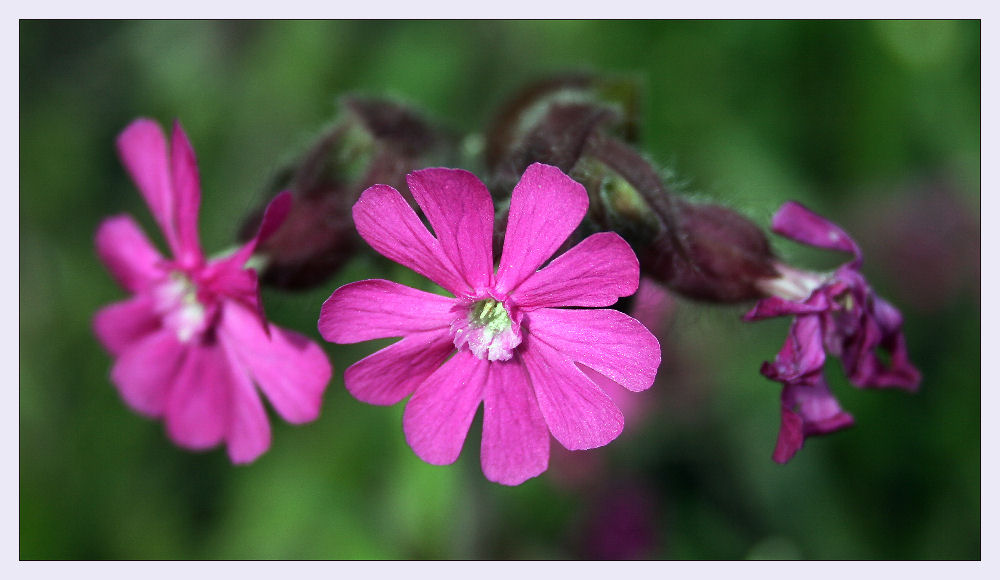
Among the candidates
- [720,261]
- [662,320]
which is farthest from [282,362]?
[662,320]

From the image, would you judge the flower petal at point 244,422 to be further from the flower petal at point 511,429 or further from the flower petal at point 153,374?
the flower petal at point 511,429

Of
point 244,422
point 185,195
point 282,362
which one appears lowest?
point 244,422

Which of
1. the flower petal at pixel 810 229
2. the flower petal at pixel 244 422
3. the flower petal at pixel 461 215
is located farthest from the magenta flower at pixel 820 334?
the flower petal at pixel 244 422

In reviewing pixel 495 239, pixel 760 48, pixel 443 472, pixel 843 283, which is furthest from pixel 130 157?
pixel 760 48

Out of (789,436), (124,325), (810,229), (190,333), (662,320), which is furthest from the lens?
(662,320)

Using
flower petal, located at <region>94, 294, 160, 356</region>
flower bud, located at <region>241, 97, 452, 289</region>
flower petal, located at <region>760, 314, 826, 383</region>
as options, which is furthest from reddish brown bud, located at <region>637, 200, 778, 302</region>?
flower petal, located at <region>94, 294, 160, 356</region>

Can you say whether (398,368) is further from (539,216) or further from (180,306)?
(180,306)

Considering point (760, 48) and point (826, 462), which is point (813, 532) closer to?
point (826, 462)
